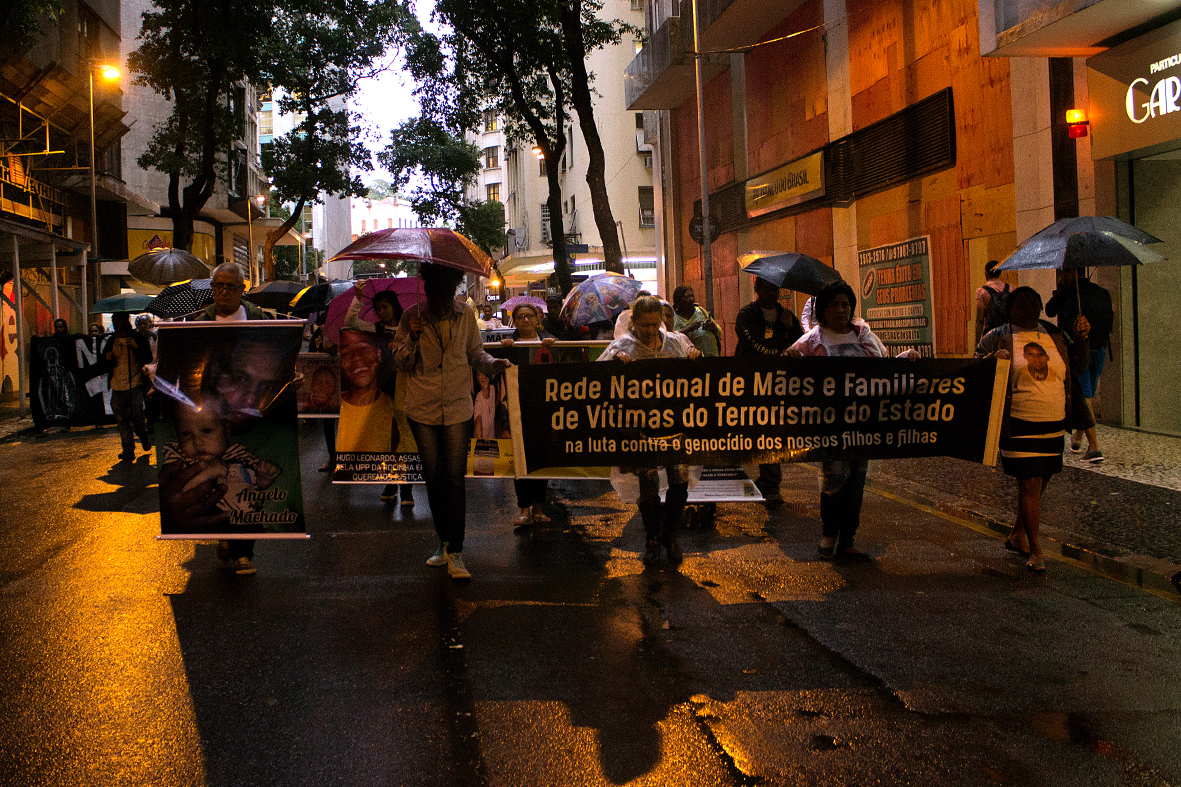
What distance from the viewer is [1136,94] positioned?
1089 centimetres

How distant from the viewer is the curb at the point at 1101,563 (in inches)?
223

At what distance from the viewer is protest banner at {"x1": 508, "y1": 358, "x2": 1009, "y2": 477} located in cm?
602

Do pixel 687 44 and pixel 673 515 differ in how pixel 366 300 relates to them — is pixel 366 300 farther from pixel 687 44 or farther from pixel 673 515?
pixel 687 44

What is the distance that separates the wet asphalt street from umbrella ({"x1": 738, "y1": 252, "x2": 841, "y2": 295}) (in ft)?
6.44

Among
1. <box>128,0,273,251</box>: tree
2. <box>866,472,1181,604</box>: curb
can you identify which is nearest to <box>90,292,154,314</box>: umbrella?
<box>128,0,273,251</box>: tree

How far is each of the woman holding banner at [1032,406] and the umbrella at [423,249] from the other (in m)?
3.20

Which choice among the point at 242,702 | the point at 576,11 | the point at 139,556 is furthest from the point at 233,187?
the point at 242,702

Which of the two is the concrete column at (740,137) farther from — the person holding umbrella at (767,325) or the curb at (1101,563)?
the curb at (1101,563)

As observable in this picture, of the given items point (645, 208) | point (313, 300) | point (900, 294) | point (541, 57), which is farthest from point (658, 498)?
point (645, 208)

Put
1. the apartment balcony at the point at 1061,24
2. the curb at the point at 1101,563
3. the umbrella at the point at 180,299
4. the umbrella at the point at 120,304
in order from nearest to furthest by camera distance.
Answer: the curb at the point at 1101,563, the apartment balcony at the point at 1061,24, the umbrella at the point at 180,299, the umbrella at the point at 120,304

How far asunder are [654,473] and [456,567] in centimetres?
135

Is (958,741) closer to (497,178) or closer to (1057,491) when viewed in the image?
(1057,491)

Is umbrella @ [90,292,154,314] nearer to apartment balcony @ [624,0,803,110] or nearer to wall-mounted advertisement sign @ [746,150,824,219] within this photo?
apartment balcony @ [624,0,803,110]

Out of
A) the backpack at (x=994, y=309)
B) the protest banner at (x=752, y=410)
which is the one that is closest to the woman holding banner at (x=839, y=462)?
the protest banner at (x=752, y=410)
